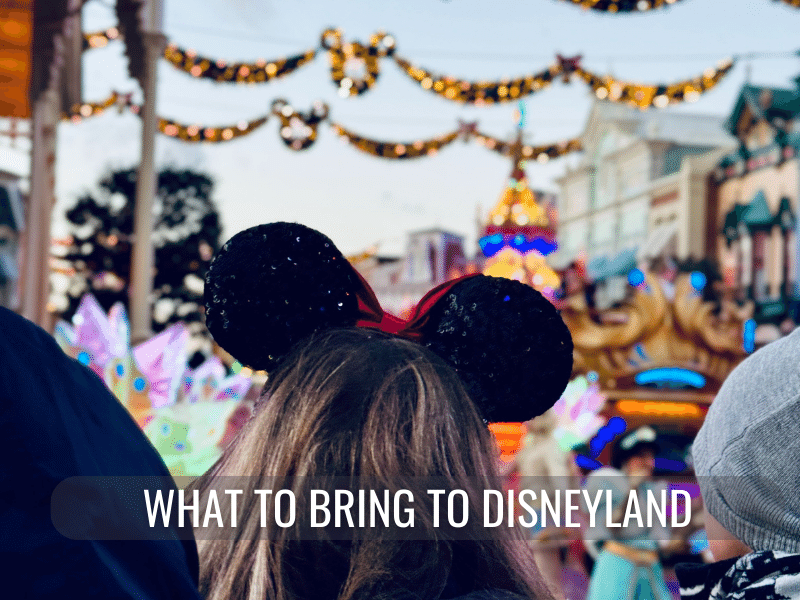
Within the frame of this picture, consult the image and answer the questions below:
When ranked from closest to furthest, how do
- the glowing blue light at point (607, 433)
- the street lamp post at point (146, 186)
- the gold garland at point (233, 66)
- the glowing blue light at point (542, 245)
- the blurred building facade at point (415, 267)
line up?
1. the street lamp post at point (146, 186)
2. the glowing blue light at point (607, 433)
3. the gold garland at point (233, 66)
4. the glowing blue light at point (542, 245)
5. the blurred building facade at point (415, 267)

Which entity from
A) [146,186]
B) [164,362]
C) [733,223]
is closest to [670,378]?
[146,186]

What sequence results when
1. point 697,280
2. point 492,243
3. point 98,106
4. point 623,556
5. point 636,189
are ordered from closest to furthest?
point 623,556 < point 697,280 < point 492,243 < point 98,106 < point 636,189

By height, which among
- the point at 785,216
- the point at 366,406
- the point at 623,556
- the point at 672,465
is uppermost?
the point at 366,406

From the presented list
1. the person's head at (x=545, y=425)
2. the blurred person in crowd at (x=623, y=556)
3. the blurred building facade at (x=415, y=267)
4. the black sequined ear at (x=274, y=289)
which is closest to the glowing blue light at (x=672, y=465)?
the person's head at (x=545, y=425)

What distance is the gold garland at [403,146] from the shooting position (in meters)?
11.5

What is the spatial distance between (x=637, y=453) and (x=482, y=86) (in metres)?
5.20

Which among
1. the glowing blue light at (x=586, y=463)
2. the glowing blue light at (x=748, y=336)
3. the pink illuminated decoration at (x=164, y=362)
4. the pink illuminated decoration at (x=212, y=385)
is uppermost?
the pink illuminated decoration at (x=164, y=362)

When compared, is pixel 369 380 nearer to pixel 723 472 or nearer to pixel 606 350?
pixel 723 472

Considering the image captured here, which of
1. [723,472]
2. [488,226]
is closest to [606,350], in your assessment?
[488,226]

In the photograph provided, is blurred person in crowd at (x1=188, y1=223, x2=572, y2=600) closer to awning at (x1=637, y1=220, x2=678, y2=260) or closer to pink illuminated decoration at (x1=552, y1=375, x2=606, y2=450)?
pink illuminated decoration at (x1=552, y1=375, x2=606, y2=450)

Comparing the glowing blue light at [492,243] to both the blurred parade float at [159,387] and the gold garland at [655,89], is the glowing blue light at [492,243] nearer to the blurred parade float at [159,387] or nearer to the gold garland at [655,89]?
the gold garland at [655,89]

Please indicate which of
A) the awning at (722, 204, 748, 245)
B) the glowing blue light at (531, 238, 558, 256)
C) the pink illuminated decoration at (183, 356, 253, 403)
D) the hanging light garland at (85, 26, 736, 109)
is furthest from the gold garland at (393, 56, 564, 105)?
the awning at (722, 204, 748, 245)

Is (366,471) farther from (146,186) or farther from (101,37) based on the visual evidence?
(101,37)

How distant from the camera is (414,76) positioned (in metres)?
10.3
